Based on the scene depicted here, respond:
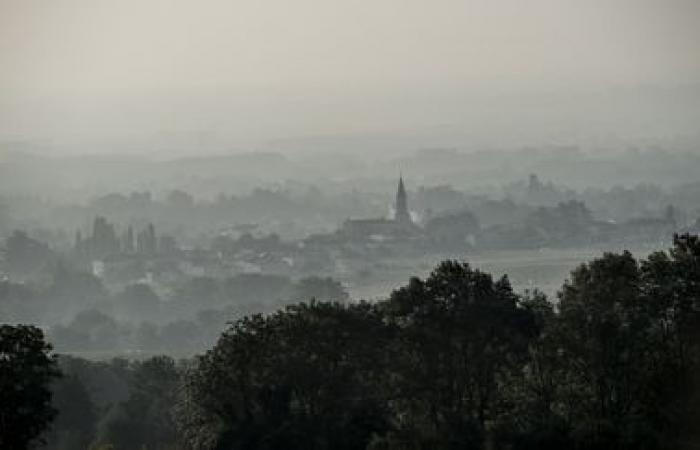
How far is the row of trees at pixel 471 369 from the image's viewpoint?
17.2m

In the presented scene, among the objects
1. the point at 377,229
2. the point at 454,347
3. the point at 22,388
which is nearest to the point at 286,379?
the point at 454,347

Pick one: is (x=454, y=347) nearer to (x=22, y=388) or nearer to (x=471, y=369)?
(x=471, y=369)

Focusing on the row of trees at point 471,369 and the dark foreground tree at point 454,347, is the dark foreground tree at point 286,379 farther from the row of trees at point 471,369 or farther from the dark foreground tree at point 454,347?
the dark foreground tree at point 454,347

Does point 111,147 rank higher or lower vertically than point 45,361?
higher

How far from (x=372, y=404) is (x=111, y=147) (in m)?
169

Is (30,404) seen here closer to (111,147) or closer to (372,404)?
(372,404)

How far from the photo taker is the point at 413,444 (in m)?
17.3

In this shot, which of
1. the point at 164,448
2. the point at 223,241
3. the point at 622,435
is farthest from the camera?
the point at 223,241

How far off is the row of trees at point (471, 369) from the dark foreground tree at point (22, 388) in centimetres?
266

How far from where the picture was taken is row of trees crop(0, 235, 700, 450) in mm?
17188

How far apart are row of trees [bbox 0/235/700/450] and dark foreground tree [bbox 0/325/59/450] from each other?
8.71ft

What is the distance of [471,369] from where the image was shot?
1873cm

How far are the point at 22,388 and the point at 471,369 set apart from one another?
17.5 feet

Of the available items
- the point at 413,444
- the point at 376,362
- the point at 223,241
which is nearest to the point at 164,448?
the point at 376,362
